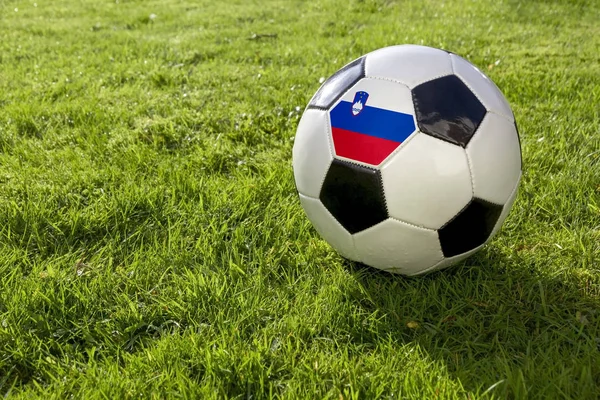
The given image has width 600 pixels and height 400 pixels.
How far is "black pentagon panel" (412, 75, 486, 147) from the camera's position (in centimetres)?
219

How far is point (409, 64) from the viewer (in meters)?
2.40

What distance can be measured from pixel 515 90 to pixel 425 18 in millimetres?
3177

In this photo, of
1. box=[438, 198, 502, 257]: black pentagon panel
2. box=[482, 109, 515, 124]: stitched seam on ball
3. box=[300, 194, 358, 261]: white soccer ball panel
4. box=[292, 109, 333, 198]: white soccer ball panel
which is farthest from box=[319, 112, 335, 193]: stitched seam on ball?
box=[482, 109, 515, 124]: stitched seam on ball

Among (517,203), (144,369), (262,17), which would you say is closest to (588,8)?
(262,17)

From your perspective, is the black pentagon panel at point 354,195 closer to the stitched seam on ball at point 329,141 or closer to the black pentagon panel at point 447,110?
the stitched seam on ball at point 329,141

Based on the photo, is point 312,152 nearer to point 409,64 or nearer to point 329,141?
point 329,141

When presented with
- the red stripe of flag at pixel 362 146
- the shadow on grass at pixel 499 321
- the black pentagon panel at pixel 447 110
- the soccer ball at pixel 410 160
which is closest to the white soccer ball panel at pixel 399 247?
the soccer ball at pixel 410 160

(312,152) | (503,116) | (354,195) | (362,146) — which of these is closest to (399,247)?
(354,195)

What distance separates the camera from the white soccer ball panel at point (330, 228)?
7.96ft

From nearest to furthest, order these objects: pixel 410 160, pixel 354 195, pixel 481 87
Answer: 1. pixel 410 160
2. pixel 354 195
3. pixel 481 87

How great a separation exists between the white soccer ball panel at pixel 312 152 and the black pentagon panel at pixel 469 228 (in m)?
0.63

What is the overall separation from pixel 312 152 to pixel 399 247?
63 centimetres

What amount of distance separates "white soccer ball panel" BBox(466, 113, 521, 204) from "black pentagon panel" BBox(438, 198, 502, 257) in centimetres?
5

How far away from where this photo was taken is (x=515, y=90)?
4.71 metres
